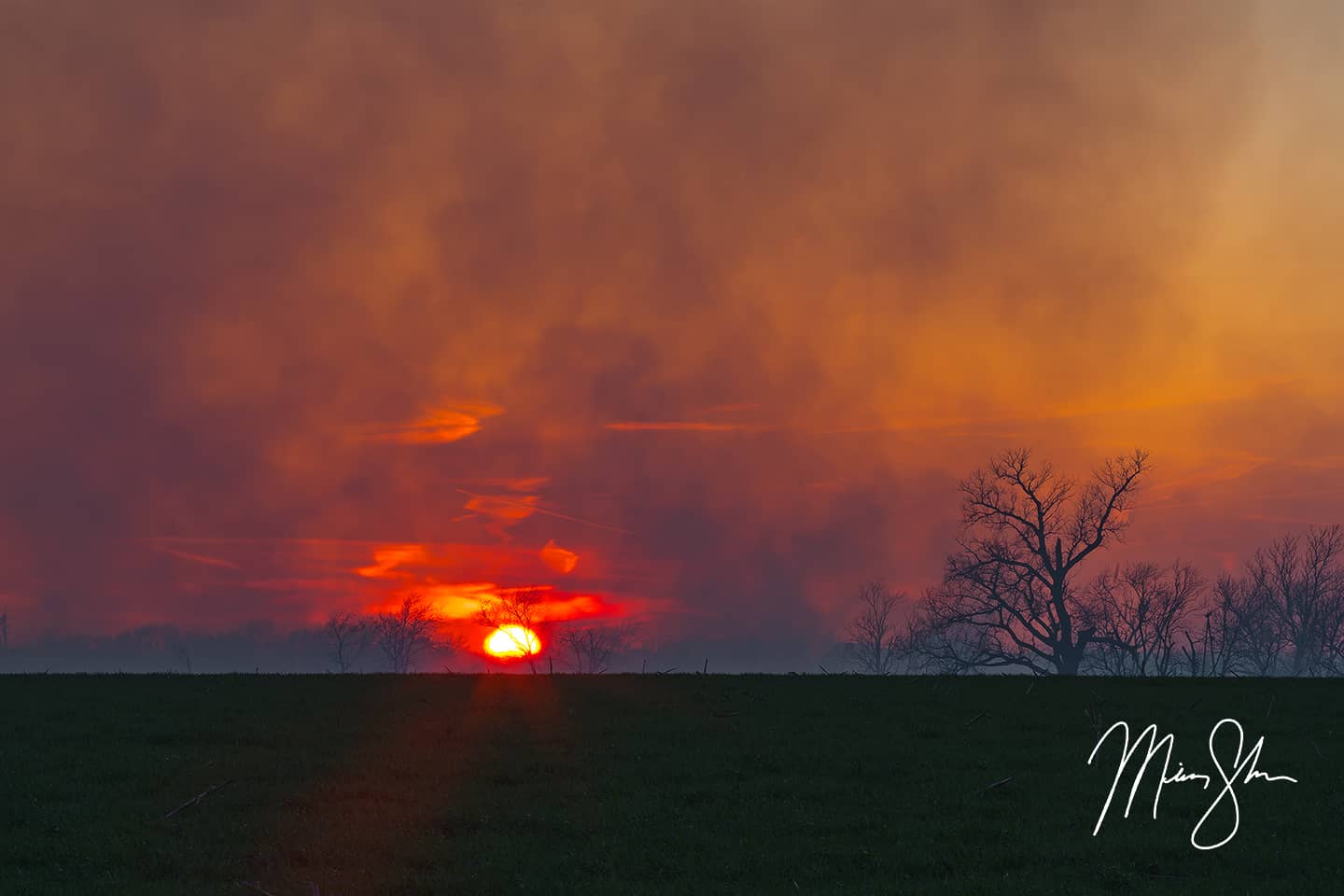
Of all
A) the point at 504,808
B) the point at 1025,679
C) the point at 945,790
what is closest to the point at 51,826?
the point at 504,808

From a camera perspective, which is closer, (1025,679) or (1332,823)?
(1332,823)

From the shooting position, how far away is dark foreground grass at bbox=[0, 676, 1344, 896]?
18531 mm

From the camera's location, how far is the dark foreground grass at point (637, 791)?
18.5 metres

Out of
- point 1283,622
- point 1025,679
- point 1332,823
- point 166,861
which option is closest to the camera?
point 166,861

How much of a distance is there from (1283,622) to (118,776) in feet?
470

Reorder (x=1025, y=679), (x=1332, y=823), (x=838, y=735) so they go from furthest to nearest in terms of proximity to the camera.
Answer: (x=1025, y=679), (x=838, y=735), (x=1332, y=823)

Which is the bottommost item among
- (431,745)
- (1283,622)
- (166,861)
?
(166,861)

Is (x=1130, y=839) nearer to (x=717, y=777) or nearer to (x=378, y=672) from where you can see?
(x=717, y=777)

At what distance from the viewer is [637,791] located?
2355 centimetres

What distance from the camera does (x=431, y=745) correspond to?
2778 centimetres
